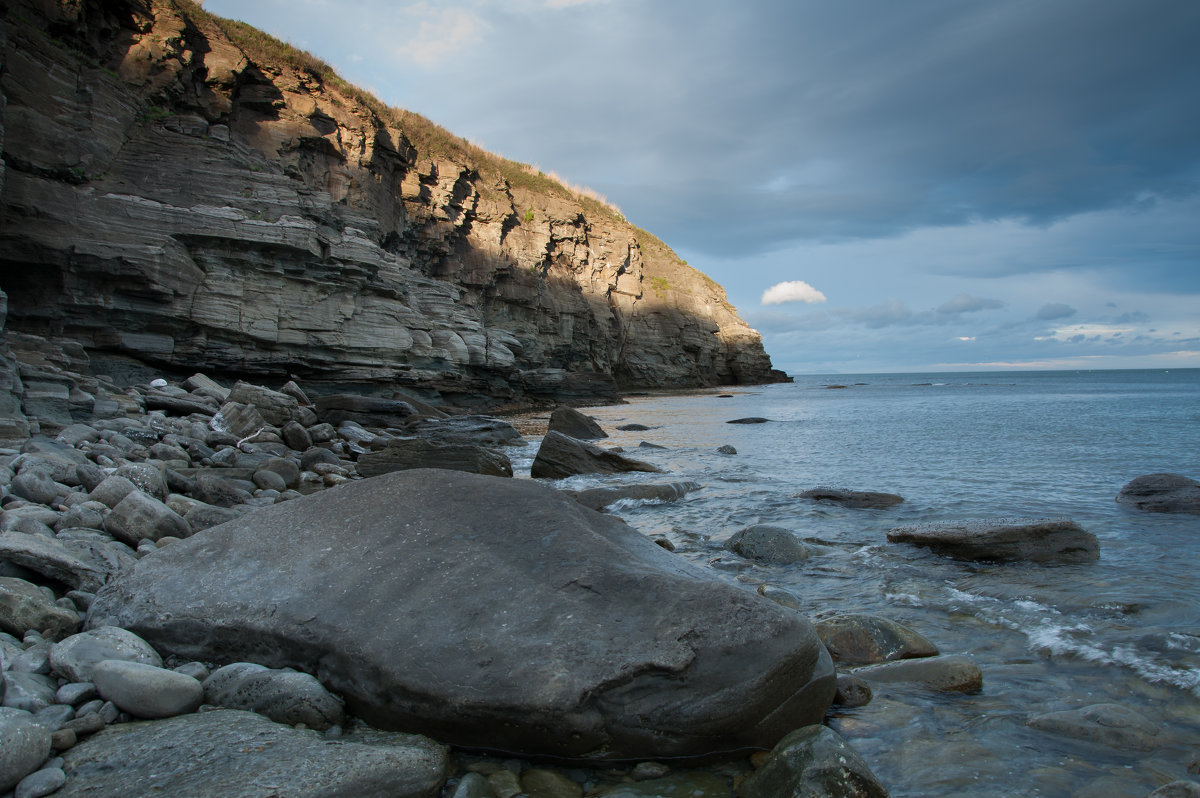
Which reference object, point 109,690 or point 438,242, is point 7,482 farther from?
point 438,242

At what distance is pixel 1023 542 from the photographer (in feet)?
21.9

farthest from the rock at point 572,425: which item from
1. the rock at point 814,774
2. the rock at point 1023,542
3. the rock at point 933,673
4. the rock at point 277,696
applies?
the rock at point 814,774

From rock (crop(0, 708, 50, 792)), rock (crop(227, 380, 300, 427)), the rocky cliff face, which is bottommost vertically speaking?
rock (crop(0, 708, 50, 792))

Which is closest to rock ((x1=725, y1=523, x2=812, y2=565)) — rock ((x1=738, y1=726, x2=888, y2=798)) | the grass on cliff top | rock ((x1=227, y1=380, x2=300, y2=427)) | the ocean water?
the ocean water

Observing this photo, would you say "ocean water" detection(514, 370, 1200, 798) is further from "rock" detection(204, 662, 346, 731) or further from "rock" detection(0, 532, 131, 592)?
"rock" detection(0, 532, 131, 592)

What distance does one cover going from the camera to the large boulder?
9.62 feet

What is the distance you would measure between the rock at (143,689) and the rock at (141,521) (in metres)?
2.37

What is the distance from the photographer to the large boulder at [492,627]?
115 inches

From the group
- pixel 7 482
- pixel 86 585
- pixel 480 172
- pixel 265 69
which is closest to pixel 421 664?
pixel 86 585

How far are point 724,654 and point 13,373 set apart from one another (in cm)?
1126

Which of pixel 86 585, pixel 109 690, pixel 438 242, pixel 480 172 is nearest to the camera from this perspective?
pixel 109 690

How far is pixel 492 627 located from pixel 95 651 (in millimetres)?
1971

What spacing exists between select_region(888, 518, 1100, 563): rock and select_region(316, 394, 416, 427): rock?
574 inches

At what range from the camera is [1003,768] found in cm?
305
